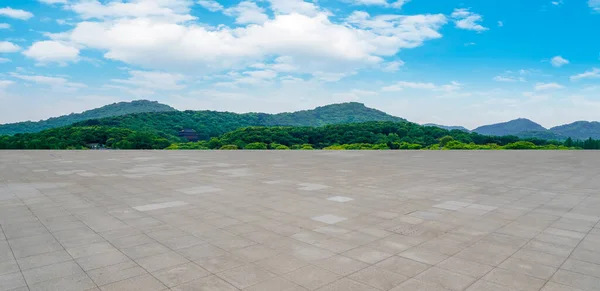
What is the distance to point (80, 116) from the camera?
139750 millimetres

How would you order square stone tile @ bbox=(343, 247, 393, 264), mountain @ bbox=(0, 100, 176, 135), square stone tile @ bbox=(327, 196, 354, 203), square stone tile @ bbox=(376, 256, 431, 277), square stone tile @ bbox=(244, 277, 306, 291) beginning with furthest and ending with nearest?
mountain @ bbox=(0, 100, 176, 135) < square stone tile @ bbox=(327, 196, 354, 203) < square stone tile @ bbox=(343, 247, 393, 264) < square stone tile @ bbox=(376, 256, 431, 277) < square stone tile @ bbox=(244, 277, 306, 291)

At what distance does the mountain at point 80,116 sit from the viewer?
10005 centimetres

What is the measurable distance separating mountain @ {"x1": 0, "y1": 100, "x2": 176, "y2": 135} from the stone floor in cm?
10657

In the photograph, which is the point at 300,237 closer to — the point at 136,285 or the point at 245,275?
the point at 245,275

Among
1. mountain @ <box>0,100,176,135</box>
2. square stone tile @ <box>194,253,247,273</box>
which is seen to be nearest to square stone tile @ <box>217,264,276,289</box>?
square stone tile @ <box>194,253,247,273</box>

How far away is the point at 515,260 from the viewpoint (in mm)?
4977

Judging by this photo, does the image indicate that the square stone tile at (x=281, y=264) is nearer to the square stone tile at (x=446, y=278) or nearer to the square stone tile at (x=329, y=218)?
the square stone tile at (x=446, y=278)

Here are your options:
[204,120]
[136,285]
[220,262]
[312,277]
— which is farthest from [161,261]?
[204,120]

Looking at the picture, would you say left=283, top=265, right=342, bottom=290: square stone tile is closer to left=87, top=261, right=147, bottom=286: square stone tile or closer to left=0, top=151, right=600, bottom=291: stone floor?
left=0, top=151, right=600, bottom=291: stone floor

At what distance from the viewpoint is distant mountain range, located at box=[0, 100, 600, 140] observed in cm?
8475

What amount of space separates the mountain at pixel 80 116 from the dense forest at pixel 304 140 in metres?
61.5

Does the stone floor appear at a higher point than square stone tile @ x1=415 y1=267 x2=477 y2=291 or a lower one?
higher

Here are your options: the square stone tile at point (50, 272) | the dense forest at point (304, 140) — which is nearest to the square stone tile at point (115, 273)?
the square stone tile at point (50, 272)

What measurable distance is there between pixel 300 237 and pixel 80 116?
16198cm
